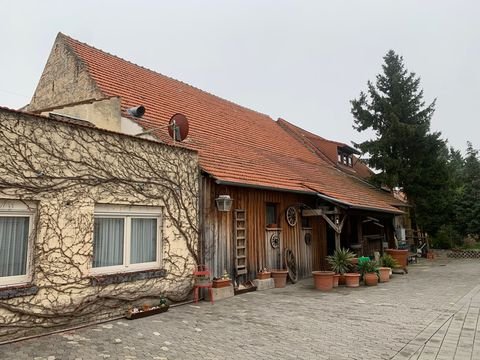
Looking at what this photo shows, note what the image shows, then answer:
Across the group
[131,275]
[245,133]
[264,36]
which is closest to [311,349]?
[131,275]

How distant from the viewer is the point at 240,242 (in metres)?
9.60

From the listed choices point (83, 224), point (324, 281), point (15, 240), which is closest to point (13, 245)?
point (15, 240)

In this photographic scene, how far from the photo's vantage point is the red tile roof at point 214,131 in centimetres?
1018

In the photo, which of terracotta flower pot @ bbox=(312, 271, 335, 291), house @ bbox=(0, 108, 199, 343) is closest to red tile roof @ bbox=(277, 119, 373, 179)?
terracotta flower pot @ bbox=(312, 271, 335, 291)

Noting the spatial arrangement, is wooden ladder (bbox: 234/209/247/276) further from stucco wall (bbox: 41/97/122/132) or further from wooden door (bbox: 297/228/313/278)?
stucco wall (bbox: 41/97/122/132)

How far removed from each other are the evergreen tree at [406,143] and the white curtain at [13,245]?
63.6 feet

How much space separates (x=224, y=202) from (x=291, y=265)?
3834mm

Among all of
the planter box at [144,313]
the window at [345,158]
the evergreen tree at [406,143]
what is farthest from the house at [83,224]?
the evergreen tree at [406,143]

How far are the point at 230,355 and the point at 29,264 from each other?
340 centimetres

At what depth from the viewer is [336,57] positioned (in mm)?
18047

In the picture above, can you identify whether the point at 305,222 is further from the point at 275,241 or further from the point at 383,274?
the point at 383,274

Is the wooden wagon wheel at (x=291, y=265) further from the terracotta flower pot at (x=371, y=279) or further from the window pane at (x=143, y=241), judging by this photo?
the window pane at (x=143, y=241)

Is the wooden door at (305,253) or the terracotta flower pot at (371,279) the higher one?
the wooden door at (305,253)

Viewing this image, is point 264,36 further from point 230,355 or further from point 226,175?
point 230,355
